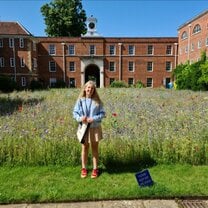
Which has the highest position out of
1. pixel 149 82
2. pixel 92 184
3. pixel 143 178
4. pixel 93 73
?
pixel 93 73

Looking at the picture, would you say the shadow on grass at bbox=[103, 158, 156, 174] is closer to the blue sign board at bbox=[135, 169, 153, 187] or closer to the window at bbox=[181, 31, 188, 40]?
the blue sign board at bbox=[135, 169, 153, 187]

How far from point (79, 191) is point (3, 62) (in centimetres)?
4251

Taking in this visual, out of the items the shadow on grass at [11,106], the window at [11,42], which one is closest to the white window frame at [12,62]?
the window at [11,42]

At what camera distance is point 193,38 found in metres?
41.1

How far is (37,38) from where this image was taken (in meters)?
45.8

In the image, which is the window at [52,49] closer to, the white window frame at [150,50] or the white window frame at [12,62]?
the white window frame at [12,62]

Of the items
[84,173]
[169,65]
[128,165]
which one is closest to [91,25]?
[169,65]

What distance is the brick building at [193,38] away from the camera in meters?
37.3

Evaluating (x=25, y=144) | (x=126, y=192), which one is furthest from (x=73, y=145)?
(x=126, y=192)

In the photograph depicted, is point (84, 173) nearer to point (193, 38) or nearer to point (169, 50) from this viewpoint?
point (193, 38)

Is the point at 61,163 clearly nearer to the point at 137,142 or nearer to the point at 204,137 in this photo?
the point at 137,142

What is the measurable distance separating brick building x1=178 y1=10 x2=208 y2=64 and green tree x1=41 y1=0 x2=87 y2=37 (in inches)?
879

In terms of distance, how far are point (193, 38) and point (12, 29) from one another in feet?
97.5

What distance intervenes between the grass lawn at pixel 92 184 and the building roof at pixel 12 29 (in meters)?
40.7
